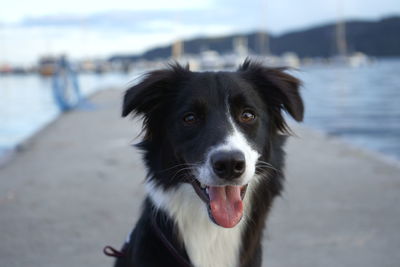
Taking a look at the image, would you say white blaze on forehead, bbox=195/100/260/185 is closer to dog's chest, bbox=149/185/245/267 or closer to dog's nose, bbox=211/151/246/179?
dog's nose, bbox=211/151/246/179

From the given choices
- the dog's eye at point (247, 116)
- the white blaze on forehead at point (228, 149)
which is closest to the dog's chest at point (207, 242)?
the white blaze on forehead at point (228, 149)

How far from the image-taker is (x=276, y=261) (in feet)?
14.3

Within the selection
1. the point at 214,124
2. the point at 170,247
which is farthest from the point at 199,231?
the point at 214,124

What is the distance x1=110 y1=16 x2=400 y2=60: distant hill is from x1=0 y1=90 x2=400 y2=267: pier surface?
82144 mm

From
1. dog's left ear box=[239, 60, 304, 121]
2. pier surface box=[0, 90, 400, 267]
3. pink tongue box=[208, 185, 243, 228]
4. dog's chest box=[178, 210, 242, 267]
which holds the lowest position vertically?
pier surface box=[0, 90, 400, 267]

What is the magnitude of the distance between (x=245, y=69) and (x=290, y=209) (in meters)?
2.67

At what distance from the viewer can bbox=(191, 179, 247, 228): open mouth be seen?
2.80 meters

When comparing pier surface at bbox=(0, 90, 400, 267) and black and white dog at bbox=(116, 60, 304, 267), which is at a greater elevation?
black and white dog at bbox=(116, 60, 304, 267)

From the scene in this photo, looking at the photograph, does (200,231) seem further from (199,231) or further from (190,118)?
(190,118)

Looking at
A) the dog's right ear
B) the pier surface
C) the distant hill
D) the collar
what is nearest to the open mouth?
the collar

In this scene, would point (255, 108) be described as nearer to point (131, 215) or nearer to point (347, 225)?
point (347, 225)

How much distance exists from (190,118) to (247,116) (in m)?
0.36

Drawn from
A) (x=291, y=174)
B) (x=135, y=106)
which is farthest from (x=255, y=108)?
(x=291, y=174)

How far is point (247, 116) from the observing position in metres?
3.07
